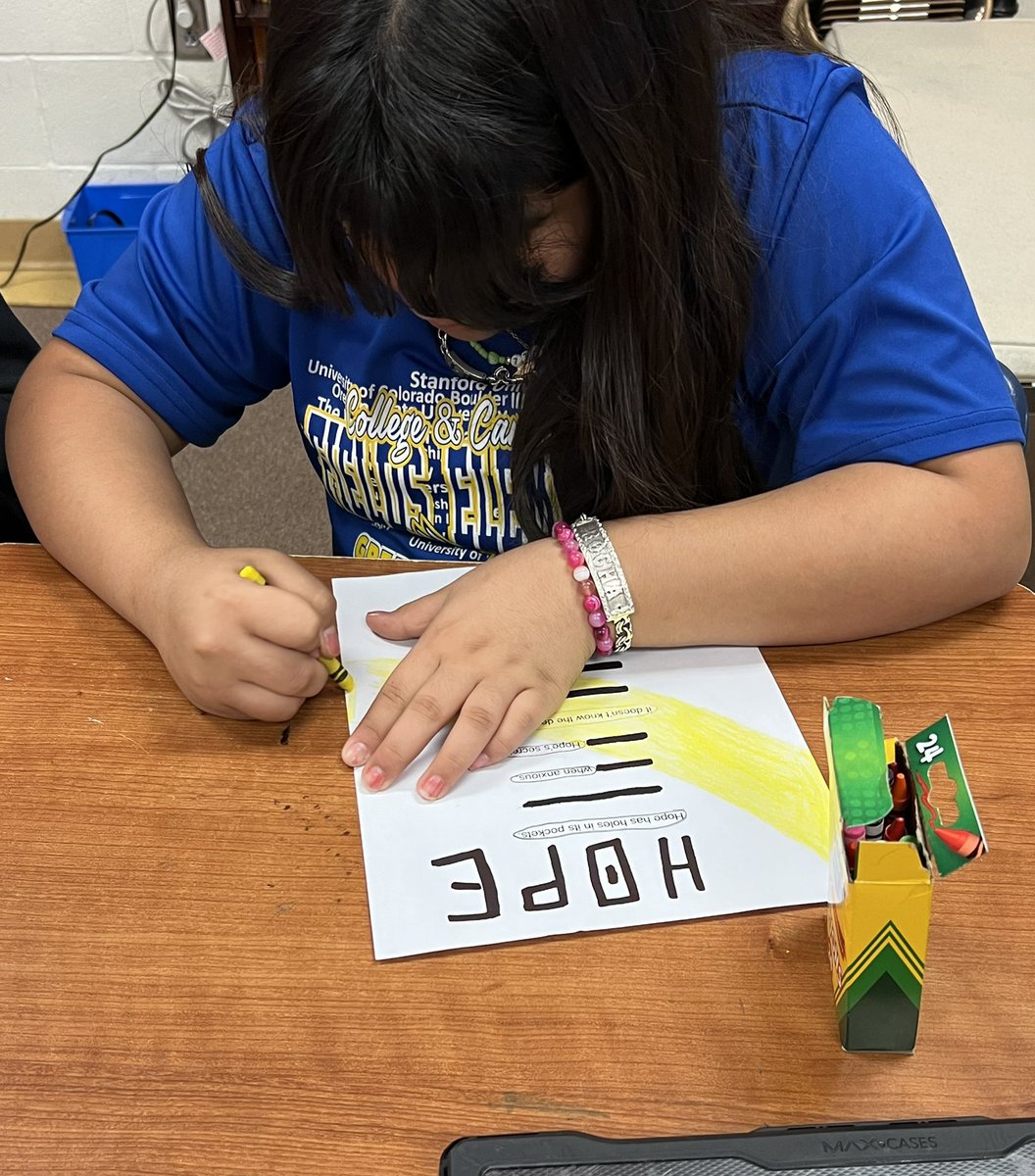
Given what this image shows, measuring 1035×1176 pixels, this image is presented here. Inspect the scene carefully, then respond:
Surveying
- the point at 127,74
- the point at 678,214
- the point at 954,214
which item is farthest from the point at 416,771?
the point at 127,74

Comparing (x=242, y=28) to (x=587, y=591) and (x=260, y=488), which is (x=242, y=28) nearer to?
(x=260, y=488)

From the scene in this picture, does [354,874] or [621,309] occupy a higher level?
[621,309]

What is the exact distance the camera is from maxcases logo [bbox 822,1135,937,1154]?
39 cm

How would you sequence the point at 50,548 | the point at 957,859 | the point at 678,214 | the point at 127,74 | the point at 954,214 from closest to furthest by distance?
the point at 957,859, the point at 678,214, the point at 50,548, the point at 954,214, the point at 127,74

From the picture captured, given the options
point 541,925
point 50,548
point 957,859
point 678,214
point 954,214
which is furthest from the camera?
point 954,214

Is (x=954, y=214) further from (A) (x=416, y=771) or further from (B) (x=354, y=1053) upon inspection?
(B) (x=354, y=1053)

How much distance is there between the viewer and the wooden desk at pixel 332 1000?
1.55 feet

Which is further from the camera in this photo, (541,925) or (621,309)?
(621,309)

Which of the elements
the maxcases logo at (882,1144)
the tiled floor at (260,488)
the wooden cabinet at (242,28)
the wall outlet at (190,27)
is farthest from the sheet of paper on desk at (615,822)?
the wall outlet at (190,27)

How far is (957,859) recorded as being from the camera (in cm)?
43

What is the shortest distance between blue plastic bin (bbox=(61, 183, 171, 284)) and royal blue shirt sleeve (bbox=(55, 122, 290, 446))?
161cm

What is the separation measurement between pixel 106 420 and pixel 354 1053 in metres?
0.51

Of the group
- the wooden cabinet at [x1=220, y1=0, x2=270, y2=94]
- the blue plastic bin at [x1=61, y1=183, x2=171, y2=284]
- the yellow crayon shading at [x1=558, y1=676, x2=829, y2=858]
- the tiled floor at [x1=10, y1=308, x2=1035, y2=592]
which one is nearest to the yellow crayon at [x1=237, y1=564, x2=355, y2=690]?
the yellow crayon shading at [x1=558, y1=676, x2=829, y2=858]

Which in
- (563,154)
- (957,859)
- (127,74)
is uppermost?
A: (563,154)
